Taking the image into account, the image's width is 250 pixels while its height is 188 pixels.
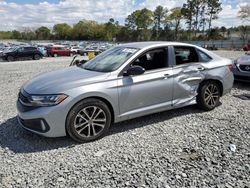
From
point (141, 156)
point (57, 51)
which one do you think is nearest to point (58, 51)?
Answer: point (57, 51)

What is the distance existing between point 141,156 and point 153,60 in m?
1.96

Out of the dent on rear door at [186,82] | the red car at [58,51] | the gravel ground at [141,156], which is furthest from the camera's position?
the red car at [58,51]

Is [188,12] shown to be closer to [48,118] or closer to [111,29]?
[111,29]

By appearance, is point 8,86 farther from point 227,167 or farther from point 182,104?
point 227,167

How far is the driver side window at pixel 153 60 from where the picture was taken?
4742 millimetres

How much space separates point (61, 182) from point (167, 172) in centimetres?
131

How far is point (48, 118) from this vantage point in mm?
3811

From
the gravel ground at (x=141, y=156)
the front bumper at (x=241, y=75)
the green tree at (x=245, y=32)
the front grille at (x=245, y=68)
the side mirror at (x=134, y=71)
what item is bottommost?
the gravel ground at (x=141, y=156)

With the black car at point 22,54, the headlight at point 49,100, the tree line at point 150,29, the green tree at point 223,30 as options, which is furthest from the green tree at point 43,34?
the headlight at point 49,100

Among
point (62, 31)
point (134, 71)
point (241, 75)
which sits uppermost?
point (62, 31)

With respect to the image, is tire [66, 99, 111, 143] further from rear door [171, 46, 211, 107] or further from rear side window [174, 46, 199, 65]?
rear side window [174, 46, 199, 65]

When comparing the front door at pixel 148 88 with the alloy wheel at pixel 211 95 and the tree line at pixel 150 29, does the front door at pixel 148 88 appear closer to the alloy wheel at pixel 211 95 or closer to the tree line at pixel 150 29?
the alloy wheel at pixel 211 95

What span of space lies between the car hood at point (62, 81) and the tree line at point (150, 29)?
164 ft

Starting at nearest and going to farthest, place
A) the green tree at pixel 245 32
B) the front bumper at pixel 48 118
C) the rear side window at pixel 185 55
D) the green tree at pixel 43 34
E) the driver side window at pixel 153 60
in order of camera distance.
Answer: the front bumper at pixel 48 118, the driver side window at pixel 153 60, the rear side window at pixel 185 55, the green tree at pixel 245 32, the green tree at pixel 43 34
